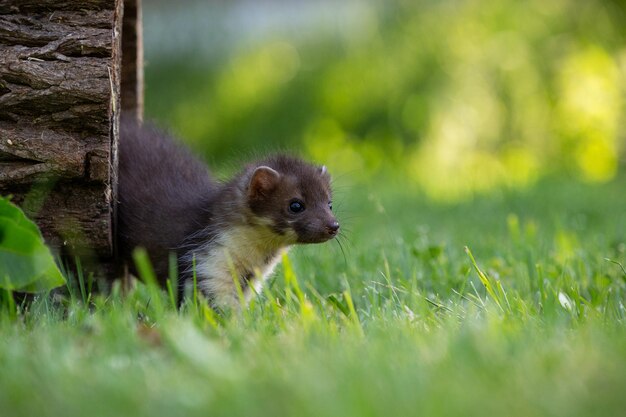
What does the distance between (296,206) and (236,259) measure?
45cm

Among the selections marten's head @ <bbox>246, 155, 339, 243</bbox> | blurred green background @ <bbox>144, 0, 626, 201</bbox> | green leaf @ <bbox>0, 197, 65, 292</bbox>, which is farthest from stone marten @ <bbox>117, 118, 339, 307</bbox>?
blurred green background @ <bbox>144, 0, 626, 201</bbox>

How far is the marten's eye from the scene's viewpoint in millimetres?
5262

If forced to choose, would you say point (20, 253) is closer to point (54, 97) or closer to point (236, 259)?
point (54, 97)

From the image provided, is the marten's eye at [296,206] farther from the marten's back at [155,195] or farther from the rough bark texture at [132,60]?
the rough bark texture at [132,60]

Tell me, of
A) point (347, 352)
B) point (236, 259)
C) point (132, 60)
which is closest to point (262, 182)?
point (236, 259)

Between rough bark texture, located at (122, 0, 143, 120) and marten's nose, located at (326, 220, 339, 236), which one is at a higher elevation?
rough bark texture, located at (122, 0, 143, 120)

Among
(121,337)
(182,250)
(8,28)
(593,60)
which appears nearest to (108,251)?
(182,250)

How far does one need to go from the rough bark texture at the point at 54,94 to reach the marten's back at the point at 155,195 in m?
0.73

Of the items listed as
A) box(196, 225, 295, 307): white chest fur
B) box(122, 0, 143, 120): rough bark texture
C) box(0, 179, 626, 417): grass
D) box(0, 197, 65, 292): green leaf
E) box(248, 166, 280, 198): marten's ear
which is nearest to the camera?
box(0, 179, 626, 417): grass

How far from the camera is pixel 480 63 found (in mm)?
12352

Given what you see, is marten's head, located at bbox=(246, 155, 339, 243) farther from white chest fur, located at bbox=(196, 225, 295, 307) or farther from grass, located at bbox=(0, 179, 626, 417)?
grass, located at bbox=(0, 179, 626, 417)

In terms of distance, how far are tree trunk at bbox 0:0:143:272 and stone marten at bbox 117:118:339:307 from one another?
773 millimetres

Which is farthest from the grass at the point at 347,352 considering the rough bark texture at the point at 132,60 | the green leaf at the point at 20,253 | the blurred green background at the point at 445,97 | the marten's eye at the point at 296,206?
the blurred green background at the point at 445,97

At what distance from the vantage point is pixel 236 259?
5266 mm
